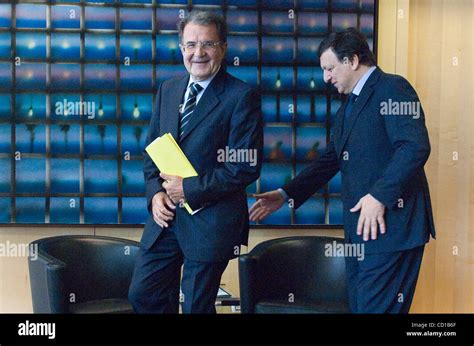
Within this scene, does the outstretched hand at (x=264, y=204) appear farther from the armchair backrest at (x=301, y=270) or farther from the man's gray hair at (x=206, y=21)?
the man's gray hair at (x=206, y=21)

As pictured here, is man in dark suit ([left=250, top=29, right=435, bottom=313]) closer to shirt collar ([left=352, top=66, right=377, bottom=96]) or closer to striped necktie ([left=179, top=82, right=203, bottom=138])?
shirt collar ([left=352, top=66, right=377, bottom=96])

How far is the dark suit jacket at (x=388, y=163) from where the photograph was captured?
186 centimetres

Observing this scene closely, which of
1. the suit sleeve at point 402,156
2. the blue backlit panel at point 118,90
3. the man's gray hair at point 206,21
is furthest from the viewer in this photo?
the blue backlit panel at point 118,90

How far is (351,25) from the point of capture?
215 cm

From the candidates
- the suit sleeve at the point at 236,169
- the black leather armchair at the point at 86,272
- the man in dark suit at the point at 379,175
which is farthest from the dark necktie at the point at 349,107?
the black leather armchair at the point at 86,272

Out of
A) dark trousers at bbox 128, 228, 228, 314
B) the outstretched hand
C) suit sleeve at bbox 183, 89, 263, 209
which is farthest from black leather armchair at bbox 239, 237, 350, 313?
suit sleeve at bbox 183, 89, 263, 209

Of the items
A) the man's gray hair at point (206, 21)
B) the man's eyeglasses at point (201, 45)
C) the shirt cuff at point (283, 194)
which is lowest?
the shirt cuff at point (283, 194)

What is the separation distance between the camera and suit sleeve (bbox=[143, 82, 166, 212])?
1983mm

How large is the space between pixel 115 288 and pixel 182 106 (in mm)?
610

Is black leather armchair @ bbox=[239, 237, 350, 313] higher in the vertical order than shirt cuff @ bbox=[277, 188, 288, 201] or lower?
lower

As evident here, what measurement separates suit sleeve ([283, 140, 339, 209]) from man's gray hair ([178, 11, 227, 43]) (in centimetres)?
43

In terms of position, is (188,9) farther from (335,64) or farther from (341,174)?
(341,174)
